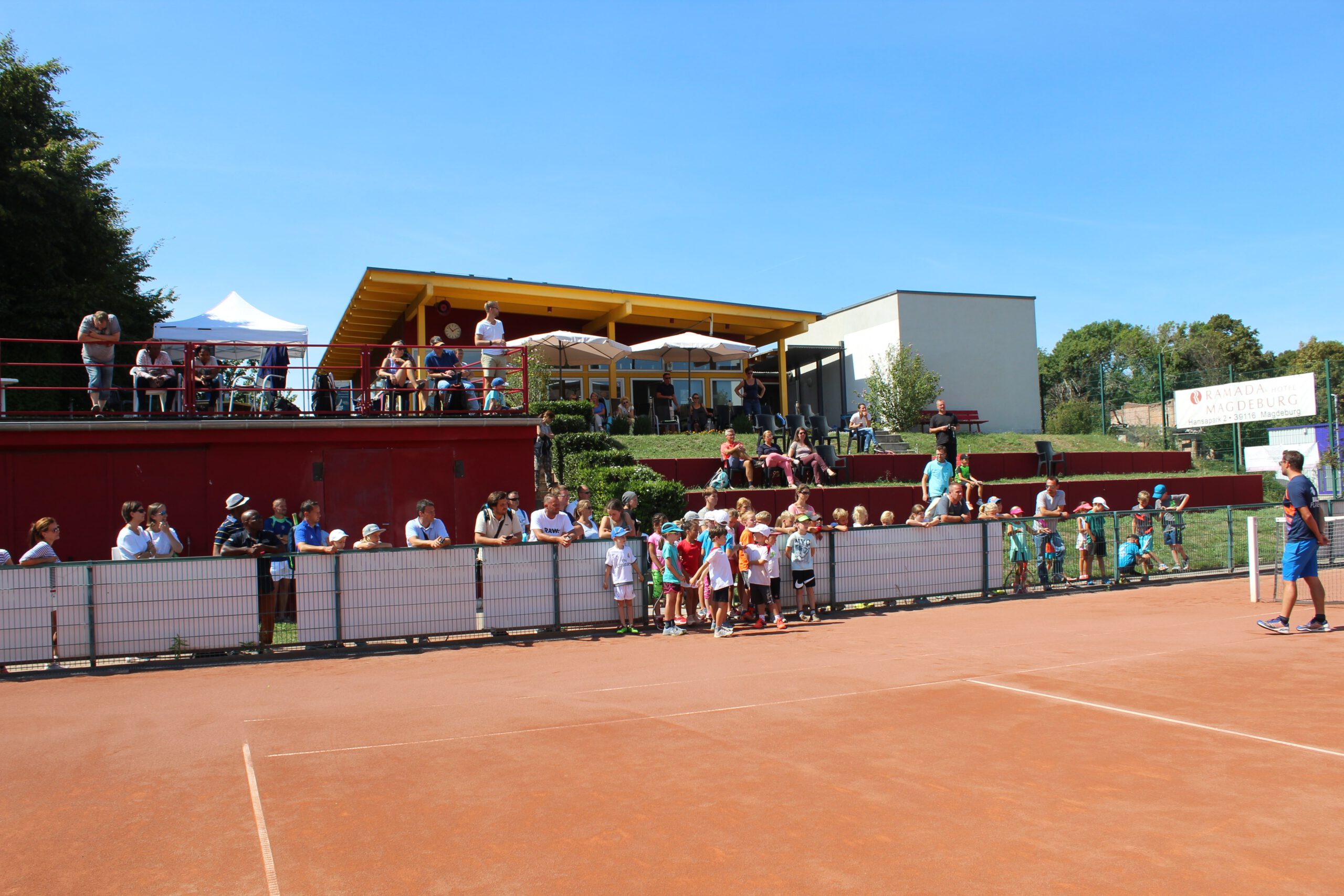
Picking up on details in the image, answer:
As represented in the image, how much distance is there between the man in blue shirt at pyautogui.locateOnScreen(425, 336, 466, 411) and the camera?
1575 centimetres

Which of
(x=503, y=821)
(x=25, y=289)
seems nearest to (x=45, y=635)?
(x=503, y=821)

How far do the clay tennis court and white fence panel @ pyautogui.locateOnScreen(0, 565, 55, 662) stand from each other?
40 cm

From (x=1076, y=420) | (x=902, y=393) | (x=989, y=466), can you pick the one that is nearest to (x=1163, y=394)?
(x=1076, y=420)

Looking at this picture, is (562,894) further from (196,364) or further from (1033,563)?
(196,364)

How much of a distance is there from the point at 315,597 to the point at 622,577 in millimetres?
3704

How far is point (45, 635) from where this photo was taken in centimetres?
985

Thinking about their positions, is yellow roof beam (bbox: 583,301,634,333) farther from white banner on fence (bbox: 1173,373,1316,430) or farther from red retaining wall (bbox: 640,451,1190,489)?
white banner on fence (bbox: 1173,373,1316,430)

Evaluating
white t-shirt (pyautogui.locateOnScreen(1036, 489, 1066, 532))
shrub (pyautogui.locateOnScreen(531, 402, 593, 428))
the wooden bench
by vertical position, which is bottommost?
white t-shirt (pyautogui.locateOnScreen(1036, 489, 1066, 532))

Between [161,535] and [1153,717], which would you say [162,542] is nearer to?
[161,535]

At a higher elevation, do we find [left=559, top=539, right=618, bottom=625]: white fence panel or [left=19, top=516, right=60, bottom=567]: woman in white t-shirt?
[left=19, top=516, right=60, bottom=567]: woman in white t-shirt

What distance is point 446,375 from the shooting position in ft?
53.8

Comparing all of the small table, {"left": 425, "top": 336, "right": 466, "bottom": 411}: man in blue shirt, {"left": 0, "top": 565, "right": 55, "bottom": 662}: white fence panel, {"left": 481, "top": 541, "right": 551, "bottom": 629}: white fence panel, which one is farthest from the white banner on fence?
the small table

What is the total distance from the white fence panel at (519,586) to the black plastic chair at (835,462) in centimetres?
1011

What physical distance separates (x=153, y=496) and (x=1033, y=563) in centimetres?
1405
